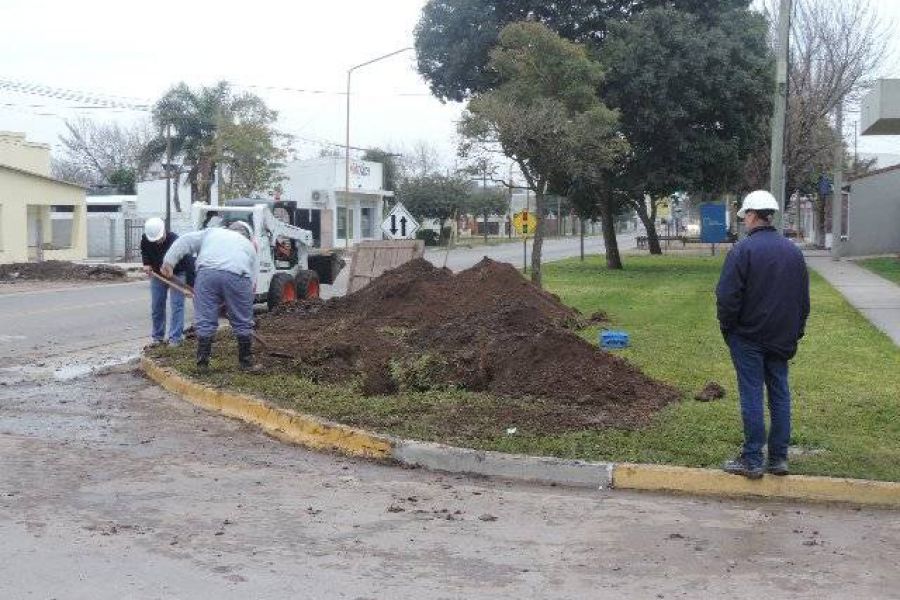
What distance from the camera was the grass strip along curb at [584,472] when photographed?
6801 millimetres

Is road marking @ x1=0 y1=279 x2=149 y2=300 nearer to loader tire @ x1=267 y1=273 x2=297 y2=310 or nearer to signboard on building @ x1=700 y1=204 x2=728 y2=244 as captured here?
loader tire @ x1=267 y1=273 x2=297 y2=310

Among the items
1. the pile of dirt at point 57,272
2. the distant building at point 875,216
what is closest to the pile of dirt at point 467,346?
the pile of dirt at point 57,272

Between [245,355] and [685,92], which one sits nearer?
[245,355]

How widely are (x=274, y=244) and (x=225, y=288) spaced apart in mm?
8732

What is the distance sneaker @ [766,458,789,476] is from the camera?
6.96 meters

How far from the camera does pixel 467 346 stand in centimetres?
1132

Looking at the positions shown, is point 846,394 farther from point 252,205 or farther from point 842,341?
point 252,205

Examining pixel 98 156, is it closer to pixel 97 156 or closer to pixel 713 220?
pixel 97 156

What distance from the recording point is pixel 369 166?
62312 mm

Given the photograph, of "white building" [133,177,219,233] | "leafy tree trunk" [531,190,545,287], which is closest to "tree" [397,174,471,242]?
"white building" [133,177,219,233]

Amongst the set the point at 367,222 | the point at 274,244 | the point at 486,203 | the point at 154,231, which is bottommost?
the point at 274,244

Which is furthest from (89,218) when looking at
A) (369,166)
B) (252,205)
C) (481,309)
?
(481,309)

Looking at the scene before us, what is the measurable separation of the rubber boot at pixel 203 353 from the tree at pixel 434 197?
55.3 m

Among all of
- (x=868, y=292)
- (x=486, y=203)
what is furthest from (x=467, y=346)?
(x=486, y=203)
